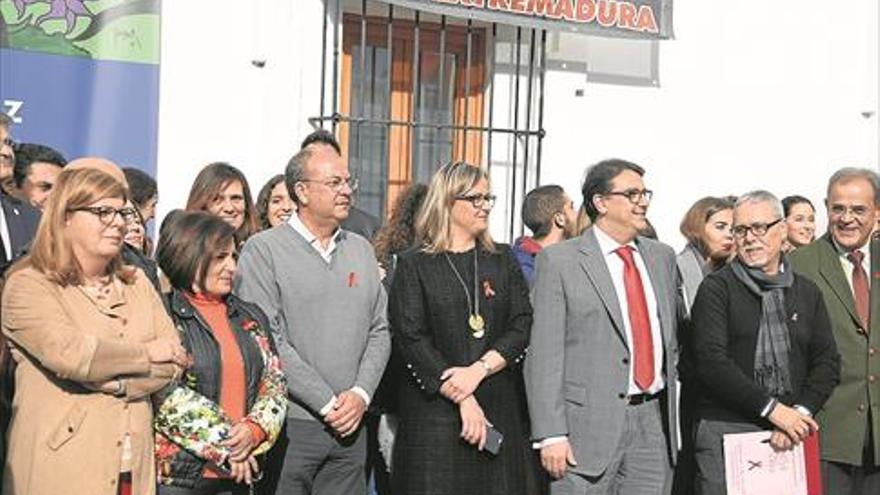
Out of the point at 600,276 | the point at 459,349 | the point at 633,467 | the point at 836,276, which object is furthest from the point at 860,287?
the point at 459,349

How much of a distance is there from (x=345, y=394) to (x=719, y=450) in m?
1.65

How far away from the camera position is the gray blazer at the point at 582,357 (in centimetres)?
577

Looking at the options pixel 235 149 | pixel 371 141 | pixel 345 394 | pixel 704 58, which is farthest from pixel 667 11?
pixel 345 394

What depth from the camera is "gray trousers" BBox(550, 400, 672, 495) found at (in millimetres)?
5785

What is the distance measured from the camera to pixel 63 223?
192 inches

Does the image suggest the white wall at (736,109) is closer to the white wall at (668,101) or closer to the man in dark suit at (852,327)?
the white wall at (668,101)

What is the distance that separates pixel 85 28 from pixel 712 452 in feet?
15.4

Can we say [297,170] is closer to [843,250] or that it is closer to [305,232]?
[305,232]

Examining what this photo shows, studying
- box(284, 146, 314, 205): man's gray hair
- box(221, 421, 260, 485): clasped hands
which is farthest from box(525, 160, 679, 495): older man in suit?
box(221, 421, 260, 485): clasped hands

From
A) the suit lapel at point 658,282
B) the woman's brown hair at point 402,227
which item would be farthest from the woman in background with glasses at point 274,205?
the suit lapel at point 658,282

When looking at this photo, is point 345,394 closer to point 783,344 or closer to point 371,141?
point 783,344

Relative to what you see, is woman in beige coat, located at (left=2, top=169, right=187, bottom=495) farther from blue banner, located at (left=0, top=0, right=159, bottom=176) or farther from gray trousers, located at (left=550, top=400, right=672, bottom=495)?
blue banner, located at (left=0, top=0, right=159, bottom=176)

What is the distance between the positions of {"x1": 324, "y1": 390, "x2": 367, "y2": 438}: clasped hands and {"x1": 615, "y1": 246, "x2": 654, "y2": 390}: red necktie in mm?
1186

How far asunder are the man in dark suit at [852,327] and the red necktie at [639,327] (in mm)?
1023
